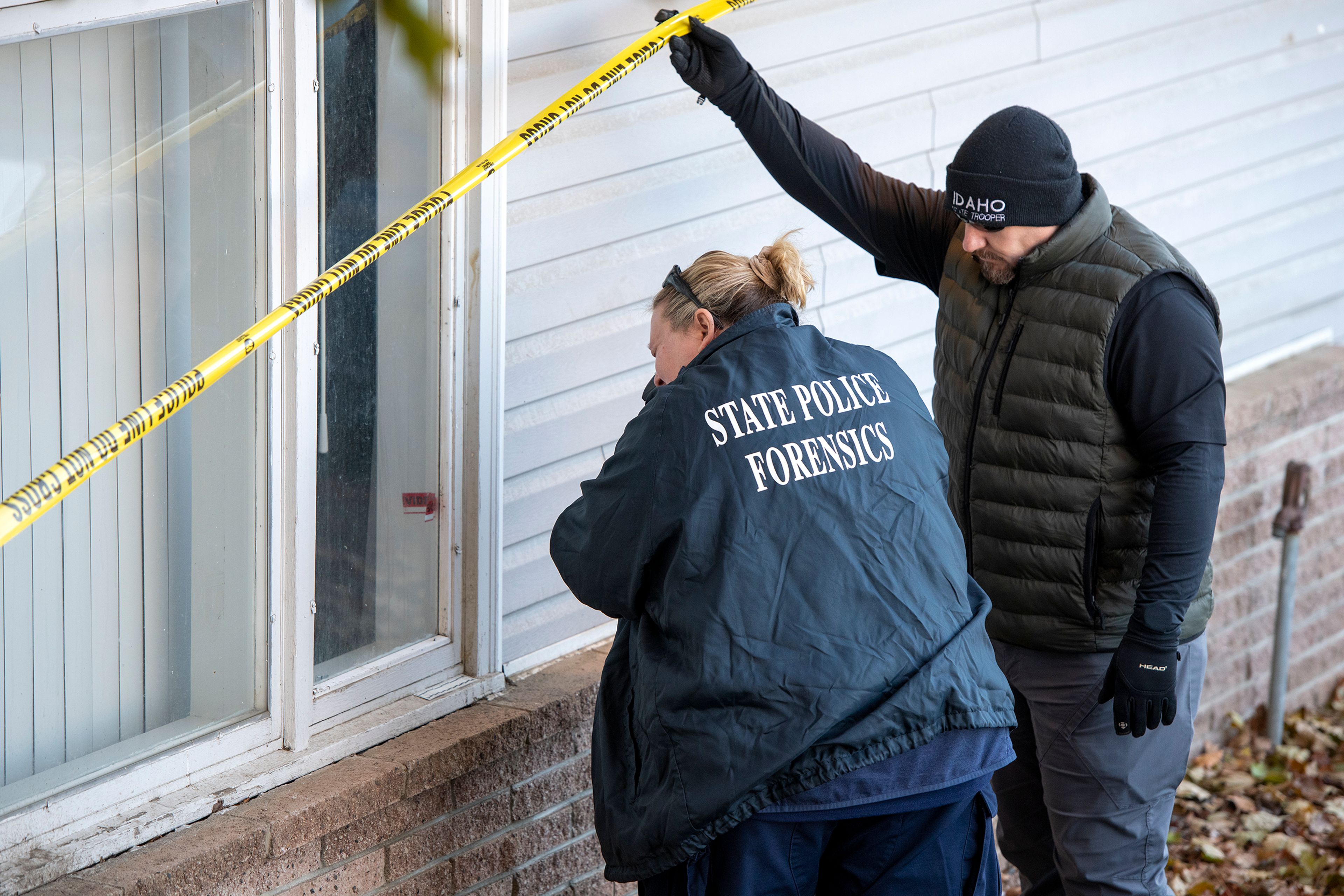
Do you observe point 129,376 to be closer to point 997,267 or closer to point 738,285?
point 738,285

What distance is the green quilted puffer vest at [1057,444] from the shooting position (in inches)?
114

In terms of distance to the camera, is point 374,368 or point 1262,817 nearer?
point 374,368

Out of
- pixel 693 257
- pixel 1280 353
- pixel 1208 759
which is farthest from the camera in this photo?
pixel 1280 353

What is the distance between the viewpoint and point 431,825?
Result: 2984 mm

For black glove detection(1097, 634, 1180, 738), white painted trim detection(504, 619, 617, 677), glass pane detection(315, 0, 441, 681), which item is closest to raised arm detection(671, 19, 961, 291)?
glass pane detection(315, 0, 441, 681)

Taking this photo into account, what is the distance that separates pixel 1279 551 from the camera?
5609 mm

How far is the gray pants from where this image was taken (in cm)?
305

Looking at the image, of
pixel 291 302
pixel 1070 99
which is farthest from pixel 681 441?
pixel 1070 99

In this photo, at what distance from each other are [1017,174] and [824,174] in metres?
0.58

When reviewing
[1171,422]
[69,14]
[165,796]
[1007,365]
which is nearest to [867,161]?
[1007,365]

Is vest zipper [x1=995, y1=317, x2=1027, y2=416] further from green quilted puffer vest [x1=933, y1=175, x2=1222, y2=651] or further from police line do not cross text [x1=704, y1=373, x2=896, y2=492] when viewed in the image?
police line do not cross text [x1=704, y1=373, x2=896, y2=492]

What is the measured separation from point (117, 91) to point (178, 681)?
114cm

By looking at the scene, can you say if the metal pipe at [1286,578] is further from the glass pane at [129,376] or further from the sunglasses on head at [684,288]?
the glass pane at [129,376]

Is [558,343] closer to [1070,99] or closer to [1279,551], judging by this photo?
[1070,99]
